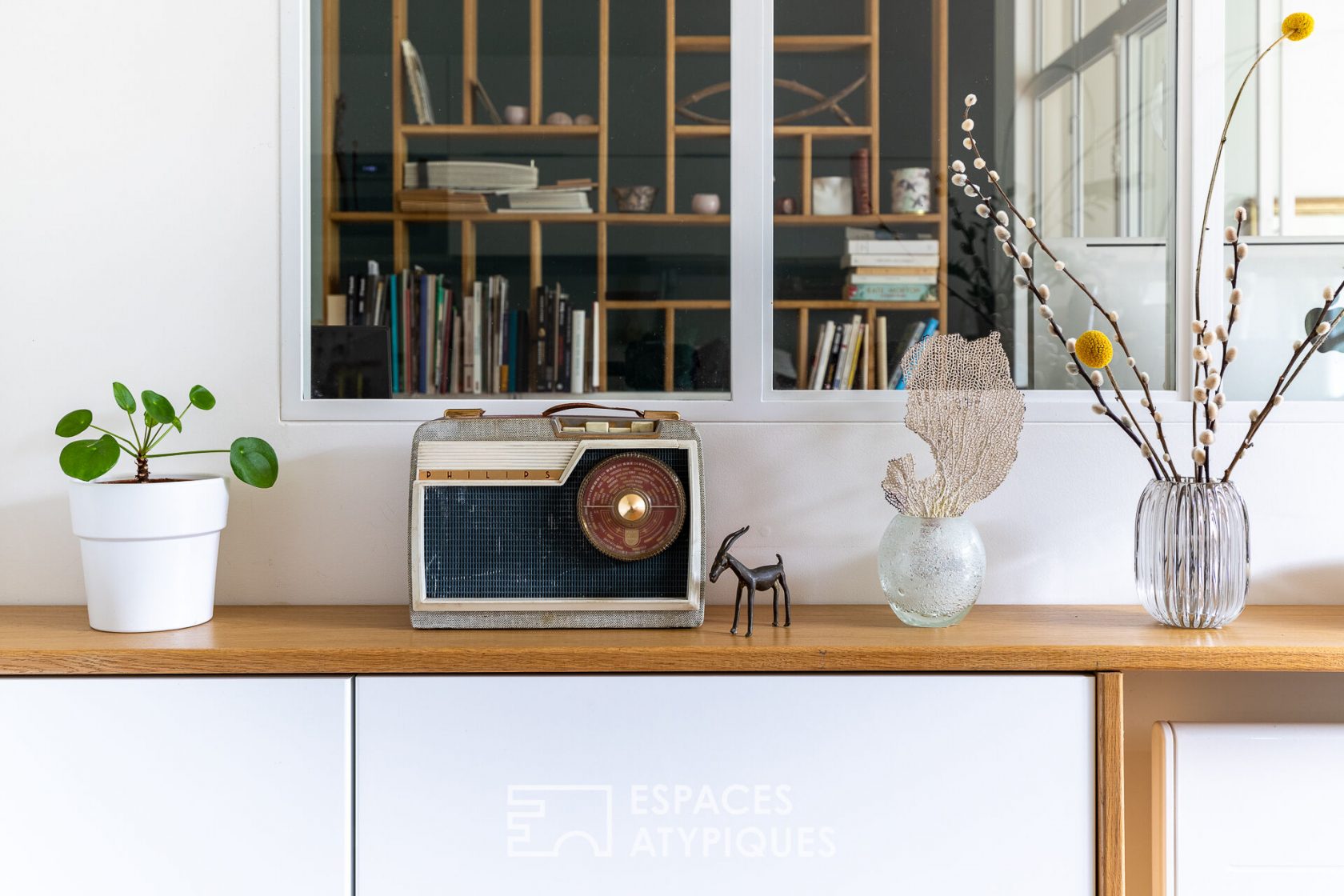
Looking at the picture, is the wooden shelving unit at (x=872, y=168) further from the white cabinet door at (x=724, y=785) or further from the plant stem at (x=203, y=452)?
the plant stem at (x=203, y=452)

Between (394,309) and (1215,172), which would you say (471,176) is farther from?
(1215,172)

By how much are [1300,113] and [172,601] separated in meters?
1.87

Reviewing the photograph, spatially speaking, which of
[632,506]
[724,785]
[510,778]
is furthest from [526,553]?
[724,785]

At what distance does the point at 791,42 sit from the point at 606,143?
34cm

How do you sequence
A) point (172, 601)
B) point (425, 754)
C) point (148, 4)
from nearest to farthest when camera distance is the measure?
point (425, 754), point (172, 601), point (148, 4)

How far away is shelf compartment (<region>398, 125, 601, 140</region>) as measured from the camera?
4.93 ft

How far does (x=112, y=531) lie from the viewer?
121 cm

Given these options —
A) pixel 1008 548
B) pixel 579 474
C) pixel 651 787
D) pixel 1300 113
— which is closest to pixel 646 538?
pixel 579 474

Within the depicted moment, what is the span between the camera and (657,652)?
113 centimetres

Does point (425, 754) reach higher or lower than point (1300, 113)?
lower

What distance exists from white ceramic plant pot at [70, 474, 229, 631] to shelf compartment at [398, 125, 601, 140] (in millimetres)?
648

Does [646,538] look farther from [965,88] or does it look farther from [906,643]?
[965,88]

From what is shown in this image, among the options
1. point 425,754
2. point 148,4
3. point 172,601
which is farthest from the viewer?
point 148,4

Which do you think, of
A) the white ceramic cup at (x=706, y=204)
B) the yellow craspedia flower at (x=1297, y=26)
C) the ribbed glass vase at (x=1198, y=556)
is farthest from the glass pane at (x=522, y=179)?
the yellow craspedia flower at (x=1297, y=26)
